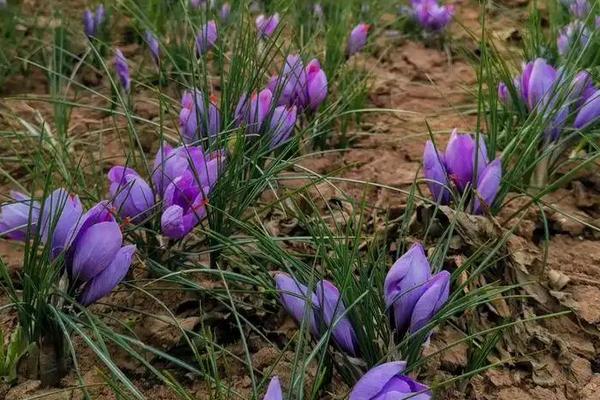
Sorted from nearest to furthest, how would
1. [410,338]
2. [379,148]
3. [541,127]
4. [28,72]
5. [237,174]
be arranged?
[410,338], [237,174], [541,127], [379,148], [28,72]

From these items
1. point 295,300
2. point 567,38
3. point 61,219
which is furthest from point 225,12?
point 295,300

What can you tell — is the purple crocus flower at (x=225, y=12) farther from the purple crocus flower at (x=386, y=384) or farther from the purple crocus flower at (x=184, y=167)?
the purple crocus flower at (x=386, y=384)

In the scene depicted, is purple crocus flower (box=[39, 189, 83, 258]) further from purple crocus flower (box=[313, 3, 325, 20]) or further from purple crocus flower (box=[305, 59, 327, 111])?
purple crocus flower (box=[313, 3, 325, 20])

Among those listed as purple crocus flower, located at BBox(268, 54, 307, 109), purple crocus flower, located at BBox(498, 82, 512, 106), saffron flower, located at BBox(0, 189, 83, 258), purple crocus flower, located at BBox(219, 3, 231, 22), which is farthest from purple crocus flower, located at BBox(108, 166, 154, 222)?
purple crocus flower, located at BBox(219, 3, 231, 22)

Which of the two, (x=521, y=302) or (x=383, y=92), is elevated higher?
(x=383, y=92)

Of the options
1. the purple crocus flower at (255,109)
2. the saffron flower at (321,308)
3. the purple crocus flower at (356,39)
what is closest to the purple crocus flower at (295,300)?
the saffron flower at (321,308)

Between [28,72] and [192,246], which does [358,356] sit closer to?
[192,246]

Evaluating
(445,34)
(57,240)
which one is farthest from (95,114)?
(445,34)
